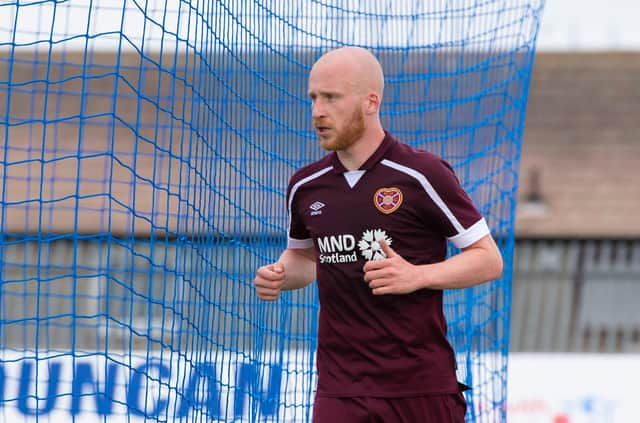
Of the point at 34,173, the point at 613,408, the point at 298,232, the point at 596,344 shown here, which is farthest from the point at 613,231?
the point at 298,232

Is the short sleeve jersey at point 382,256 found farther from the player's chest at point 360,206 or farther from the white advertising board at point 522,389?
the white advertising board at point 522,389

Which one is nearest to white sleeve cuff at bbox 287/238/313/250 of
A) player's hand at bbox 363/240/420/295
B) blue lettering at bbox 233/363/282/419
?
player's hand at bbox 363/240/420/295

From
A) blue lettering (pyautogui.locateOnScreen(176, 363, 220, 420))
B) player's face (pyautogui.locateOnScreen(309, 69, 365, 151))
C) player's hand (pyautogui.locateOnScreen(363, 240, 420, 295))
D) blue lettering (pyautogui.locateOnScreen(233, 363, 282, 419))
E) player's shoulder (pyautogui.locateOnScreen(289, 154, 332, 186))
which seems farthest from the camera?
blue lettering (pyautogui.locateOnScreen(233, 363, 282, 419))

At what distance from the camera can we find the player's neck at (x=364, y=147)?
3.00m

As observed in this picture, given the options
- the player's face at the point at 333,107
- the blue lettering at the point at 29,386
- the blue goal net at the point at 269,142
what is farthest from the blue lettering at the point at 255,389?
the blue lettering at the point at 29,386

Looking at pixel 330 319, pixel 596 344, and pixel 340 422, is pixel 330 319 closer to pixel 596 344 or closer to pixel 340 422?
pixel 340 422

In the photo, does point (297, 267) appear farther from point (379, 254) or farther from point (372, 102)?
point (372, 102)

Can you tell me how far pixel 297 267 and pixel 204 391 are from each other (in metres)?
0.99

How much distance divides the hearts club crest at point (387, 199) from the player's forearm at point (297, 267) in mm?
436

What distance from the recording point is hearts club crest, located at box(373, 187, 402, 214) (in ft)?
9.64

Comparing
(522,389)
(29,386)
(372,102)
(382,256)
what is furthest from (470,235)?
(522,389)

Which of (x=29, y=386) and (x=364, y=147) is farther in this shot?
(x=29, y=386)

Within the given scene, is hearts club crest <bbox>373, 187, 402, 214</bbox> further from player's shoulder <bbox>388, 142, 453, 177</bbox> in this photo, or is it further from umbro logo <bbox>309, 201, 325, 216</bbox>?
umbro logo <bbox>309, 201, 325, 216</bbox>

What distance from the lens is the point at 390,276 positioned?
2748mm
